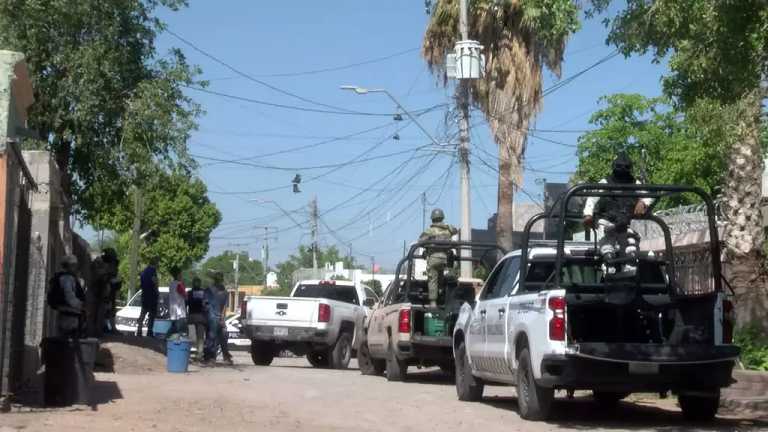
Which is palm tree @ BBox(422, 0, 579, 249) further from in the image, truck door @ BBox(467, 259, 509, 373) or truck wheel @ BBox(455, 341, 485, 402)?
truck door @ BBox(467, 259, 509, 373)

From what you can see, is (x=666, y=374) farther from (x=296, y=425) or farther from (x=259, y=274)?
(x=259, y=274)

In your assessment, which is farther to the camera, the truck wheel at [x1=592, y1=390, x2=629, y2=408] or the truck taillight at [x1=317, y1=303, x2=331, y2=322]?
the truck taillight at [x1=317, y1=303, x2=331, y2=322]

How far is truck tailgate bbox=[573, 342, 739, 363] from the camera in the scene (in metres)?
11.8

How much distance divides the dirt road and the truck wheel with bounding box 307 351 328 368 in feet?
23.3

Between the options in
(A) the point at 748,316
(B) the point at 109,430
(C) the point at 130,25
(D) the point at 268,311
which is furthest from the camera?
(D) the point at 268,311

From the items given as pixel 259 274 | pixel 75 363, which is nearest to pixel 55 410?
pixel 75 363

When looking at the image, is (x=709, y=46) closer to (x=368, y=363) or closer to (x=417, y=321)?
(x=417, y=321)

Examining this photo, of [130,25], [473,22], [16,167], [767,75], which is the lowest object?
[16,167]

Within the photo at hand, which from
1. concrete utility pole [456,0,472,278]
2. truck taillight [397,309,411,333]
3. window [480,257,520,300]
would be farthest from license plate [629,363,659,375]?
concrete utility pole [456,0,472,278]

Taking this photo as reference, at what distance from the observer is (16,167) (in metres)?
13.1

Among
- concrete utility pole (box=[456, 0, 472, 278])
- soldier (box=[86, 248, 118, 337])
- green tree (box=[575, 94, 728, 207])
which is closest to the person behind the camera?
soldier (box=[86, 248, 118, 337])

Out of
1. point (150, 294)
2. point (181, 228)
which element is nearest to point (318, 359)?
point (150, 294)

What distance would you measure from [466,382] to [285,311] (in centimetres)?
944

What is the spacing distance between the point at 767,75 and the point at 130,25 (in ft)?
40.5
